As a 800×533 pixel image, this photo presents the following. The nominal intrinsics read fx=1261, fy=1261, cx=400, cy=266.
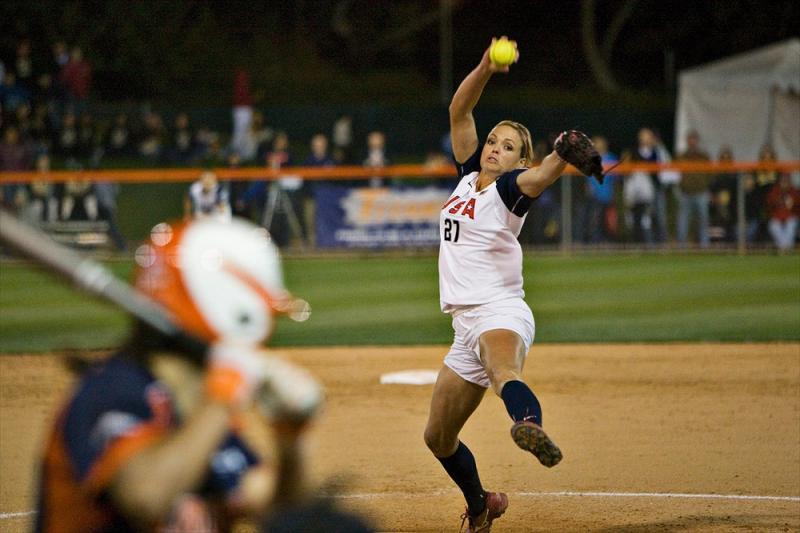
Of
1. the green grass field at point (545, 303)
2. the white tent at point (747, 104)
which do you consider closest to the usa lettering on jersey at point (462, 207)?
the green grass field at point (545, 303)

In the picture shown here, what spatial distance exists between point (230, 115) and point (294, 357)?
66.6 ft

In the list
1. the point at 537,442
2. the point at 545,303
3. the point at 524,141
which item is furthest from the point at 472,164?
the point at 545,303

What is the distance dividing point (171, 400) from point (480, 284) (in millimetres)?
3420

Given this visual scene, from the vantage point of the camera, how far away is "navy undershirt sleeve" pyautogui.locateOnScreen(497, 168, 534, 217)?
19.8ft

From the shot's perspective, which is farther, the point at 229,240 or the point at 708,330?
the point at 708,330

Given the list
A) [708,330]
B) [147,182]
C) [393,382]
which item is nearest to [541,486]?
[393,382]

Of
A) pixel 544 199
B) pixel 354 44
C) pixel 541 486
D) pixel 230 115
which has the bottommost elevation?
pixel 541 486

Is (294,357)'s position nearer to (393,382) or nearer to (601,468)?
(393,382)

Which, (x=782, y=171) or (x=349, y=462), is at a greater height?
(x=782, y=171)

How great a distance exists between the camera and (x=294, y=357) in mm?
12289

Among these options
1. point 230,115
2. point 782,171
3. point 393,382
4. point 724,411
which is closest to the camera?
point 724,411

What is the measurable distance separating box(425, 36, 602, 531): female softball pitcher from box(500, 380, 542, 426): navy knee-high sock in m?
0.03

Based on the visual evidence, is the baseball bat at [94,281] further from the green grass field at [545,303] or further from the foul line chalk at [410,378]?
the green grass field at [545,303]

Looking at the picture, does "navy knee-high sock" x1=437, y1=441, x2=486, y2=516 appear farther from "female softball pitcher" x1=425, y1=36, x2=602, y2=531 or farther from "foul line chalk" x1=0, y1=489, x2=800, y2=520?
"foul line chalk" x1=0, y1=489, x2=800, y2=520
